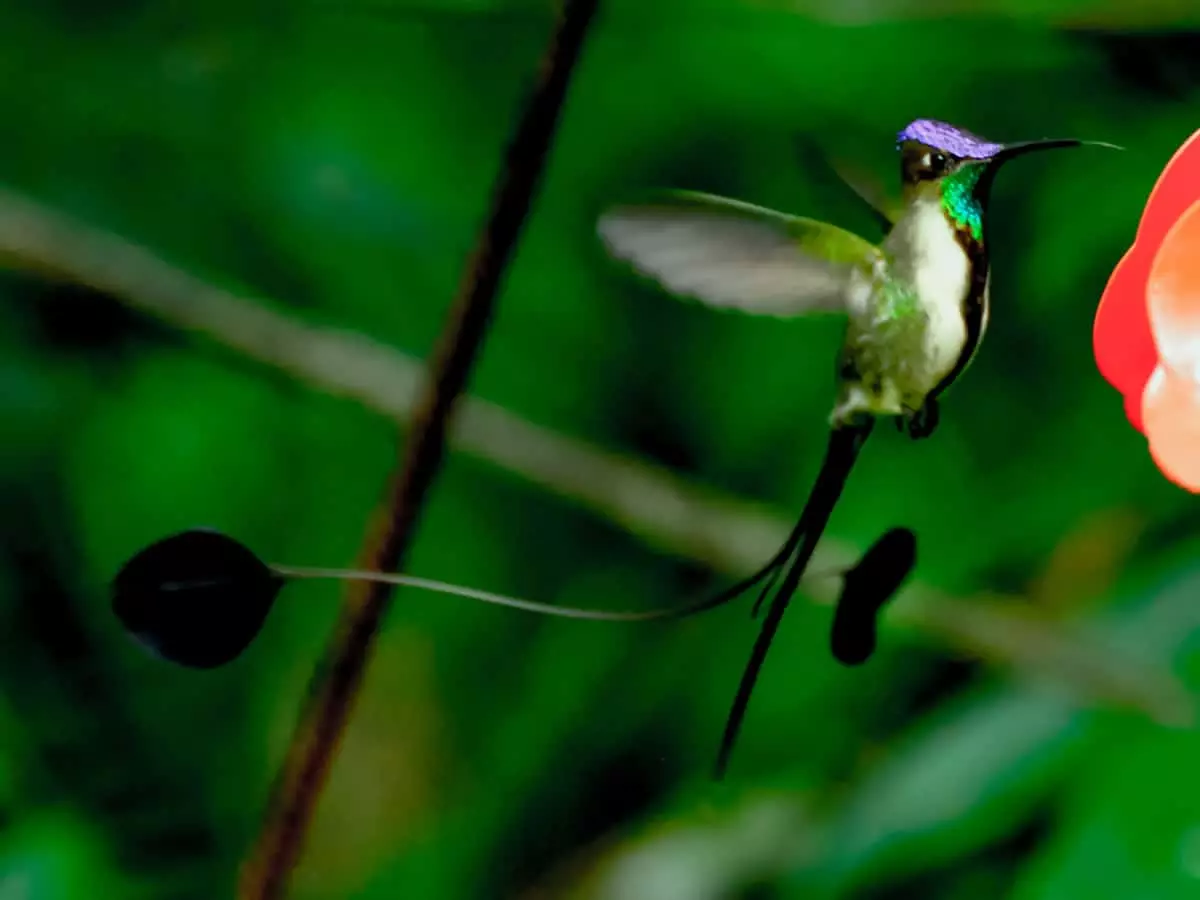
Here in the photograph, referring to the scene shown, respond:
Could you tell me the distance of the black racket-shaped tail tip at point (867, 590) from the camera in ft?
1.63

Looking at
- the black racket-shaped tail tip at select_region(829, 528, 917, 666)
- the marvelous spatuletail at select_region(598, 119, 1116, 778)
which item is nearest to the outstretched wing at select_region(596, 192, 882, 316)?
the marvelous spatuletail at select_region(598, 119, 1116, 778)

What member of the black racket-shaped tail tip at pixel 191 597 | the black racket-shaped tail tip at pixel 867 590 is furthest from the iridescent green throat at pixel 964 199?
the black racket-shaped tail tip at pixel 191 597

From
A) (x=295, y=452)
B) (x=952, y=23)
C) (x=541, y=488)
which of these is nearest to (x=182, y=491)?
(x=295, y=452)

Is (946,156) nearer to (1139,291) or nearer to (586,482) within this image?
(1139,291)

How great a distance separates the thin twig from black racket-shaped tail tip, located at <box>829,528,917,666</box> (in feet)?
0.58

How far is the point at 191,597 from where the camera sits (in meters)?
0.41

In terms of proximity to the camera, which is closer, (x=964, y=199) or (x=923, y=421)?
(x=964, y=199)

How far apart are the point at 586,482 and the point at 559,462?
16 millimetres

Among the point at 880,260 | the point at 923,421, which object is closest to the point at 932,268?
the point at 880,260

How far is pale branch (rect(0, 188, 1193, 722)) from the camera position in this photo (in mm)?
506

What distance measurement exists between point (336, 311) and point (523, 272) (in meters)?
0.09

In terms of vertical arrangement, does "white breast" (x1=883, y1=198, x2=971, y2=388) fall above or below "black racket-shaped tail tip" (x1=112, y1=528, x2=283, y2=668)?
above

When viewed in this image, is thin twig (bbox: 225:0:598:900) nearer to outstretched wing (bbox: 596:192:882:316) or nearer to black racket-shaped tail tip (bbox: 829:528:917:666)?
outstretched wing (bbox: 596:192:882:316)

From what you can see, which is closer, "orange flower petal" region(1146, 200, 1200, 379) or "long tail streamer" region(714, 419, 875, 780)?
"orange flower petal" region(1146, 200, 1200, 379)
